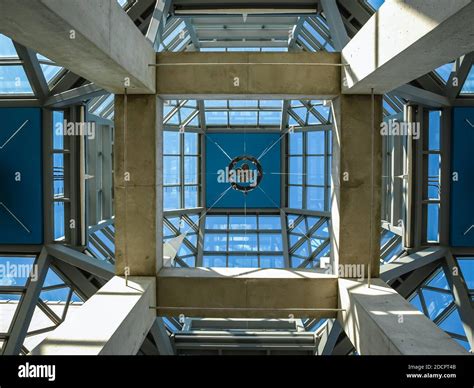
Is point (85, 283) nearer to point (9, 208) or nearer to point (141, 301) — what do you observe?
point (9, 208)

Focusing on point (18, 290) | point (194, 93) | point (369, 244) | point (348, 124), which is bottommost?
point (18, 290)

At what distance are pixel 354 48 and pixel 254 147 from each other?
13.8 meters

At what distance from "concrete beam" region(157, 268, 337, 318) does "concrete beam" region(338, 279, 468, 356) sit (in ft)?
2.07

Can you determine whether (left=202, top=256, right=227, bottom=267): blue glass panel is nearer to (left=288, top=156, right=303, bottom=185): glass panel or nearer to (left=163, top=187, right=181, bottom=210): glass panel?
(left=163, top=187, right=181, bottom=210): glass panel

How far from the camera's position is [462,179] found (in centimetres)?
1184

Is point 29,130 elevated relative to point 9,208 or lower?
elevated

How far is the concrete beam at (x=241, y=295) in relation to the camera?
352 inches

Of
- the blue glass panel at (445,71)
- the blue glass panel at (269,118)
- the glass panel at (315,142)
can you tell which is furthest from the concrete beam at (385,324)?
the blue glass panel at (269,118)

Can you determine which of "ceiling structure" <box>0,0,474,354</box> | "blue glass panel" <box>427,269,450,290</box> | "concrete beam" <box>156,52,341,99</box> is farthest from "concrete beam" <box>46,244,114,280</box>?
"blue glass panel" <box>427,269,450,290</box>

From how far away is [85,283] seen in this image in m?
11.9

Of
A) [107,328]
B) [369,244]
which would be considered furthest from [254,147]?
[107,328]

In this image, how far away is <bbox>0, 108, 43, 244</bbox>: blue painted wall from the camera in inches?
456

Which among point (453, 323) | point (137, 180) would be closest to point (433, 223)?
point (453, 323)

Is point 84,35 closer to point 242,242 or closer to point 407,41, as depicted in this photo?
point 407,41
